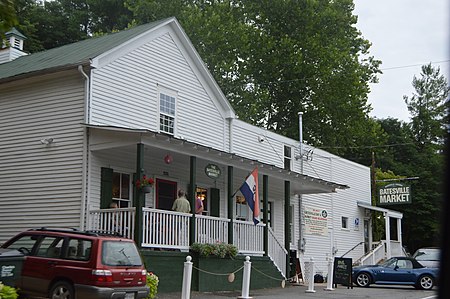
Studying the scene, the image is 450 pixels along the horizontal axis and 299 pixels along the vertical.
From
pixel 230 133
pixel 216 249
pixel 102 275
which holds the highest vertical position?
pixel 230 133

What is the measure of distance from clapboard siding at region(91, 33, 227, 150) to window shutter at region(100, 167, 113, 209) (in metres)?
1.42

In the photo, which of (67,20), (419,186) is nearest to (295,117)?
(419,186)

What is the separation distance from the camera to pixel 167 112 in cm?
2106

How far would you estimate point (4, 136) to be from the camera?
19.1m

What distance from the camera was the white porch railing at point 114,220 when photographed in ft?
52.6

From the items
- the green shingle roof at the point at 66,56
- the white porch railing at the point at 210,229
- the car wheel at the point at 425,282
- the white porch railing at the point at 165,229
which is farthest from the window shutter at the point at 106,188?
the car wheel at the point at 425,282

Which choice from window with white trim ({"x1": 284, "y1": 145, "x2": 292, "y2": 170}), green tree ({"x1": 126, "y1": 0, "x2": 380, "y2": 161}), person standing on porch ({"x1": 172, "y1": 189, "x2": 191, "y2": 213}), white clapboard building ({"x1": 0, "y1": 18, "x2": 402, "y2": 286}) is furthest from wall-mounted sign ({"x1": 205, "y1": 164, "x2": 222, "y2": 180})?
green tree ({"x1": 126, "y1": 0, "x2": 380, "y2": 161})

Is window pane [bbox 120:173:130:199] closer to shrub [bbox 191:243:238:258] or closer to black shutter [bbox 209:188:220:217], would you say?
shrub [bbox 191:243:238:258]

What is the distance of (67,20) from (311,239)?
2907cm

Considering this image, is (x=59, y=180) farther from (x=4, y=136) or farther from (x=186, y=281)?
(x=186, y=281)

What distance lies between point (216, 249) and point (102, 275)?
655 centimetres

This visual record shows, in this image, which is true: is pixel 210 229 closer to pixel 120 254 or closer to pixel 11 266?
pixel 120 254

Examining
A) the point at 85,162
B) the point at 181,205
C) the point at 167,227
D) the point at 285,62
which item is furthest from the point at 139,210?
the point at 285,62

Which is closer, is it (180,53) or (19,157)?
(19,157)
